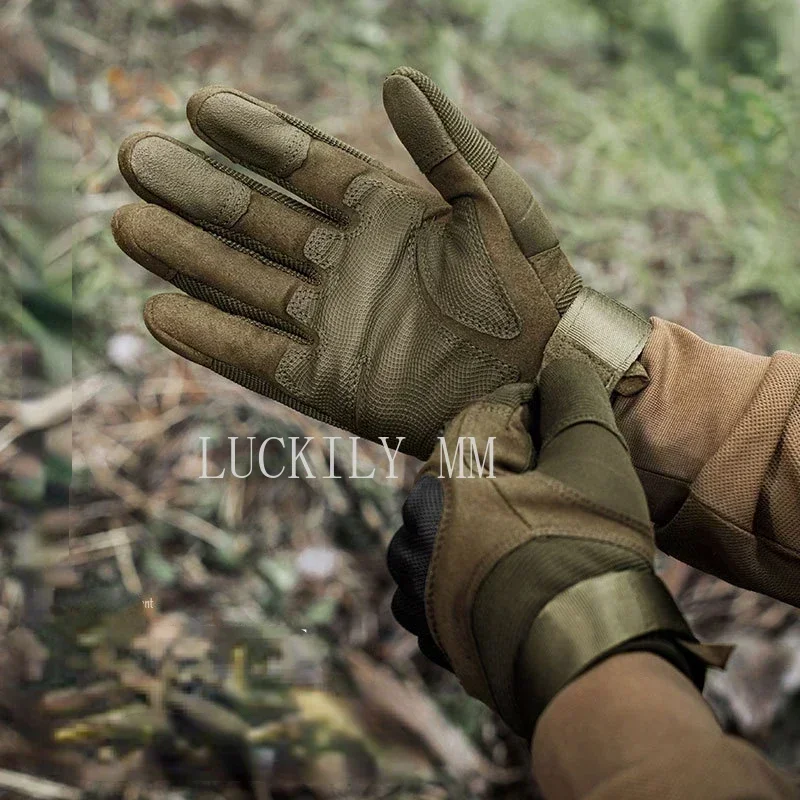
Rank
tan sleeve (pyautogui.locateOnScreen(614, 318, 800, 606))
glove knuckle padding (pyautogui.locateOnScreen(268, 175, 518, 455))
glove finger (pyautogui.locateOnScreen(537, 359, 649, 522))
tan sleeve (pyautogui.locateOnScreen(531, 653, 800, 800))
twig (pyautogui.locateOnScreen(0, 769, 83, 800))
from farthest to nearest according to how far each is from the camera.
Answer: twig (pyautogui.locateOnScreen(0, 769, 83, 800)) → glove knuckle padding (pyautogui.locateOnScreen(268, 175, 518, 455)) → tan sleeve (pyautogui.locateOnScreen(614, 318, 800, 606)) → glove finger (pyautogui.locateOnScreen(537, 359, 649, 522)) → tan sleeve (pyautogui.locateOnScreen(531, 653, 800, 800))

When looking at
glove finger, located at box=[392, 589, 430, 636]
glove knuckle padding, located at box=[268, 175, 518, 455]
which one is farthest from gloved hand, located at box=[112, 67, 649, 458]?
glove finger, located at box=[392, 589, 430, 636]

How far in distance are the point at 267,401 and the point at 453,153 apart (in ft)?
1.75

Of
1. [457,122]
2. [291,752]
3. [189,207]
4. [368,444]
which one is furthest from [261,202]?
[291,752]

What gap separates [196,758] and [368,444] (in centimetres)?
52

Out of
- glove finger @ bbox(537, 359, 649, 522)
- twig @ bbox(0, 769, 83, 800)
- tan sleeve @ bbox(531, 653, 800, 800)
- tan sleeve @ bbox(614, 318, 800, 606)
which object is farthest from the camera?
twig @ bbox(0, 769, 83, 800)

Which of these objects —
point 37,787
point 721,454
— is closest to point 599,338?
point 721,454

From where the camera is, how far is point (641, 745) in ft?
1.48

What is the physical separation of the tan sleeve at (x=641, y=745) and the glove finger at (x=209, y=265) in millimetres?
500

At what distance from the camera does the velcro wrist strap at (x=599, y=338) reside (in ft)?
2.67

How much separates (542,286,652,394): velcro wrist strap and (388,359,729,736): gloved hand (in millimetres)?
76

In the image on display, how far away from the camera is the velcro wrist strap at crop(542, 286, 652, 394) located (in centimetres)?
81

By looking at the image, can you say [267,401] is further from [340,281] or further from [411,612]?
[411,612]

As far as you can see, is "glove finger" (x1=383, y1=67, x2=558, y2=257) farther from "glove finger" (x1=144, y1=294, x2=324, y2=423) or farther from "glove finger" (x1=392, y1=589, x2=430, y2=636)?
"glove finger" (x1=392, y1=589, x2=430, y2=636)

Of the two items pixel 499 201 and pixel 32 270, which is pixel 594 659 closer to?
pixel 499 201
